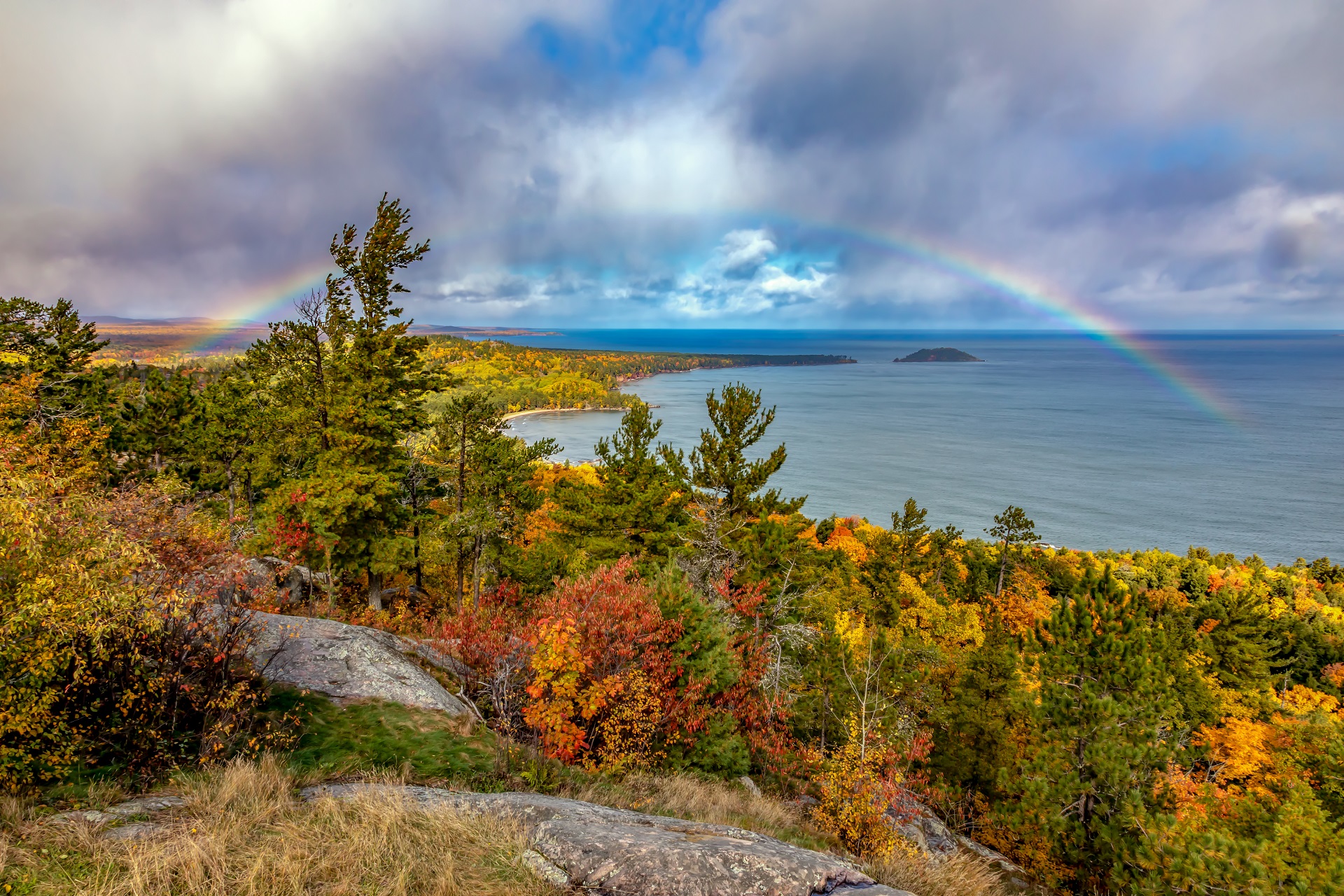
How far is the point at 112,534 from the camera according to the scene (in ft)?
20.0

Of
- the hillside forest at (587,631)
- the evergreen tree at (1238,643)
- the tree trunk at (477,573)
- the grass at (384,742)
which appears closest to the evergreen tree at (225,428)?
the hillside forest at (587,631)

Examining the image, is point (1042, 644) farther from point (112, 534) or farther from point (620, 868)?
point (112, 534)

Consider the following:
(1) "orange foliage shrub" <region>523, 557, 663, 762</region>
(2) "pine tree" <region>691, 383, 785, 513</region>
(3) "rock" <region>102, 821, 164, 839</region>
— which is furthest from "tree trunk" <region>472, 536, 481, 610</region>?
(3) "rock" <region>102, 821, 164, 839</region>

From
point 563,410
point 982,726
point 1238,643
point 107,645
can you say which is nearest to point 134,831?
point 107,645

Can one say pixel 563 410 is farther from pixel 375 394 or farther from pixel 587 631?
pixel 587 631

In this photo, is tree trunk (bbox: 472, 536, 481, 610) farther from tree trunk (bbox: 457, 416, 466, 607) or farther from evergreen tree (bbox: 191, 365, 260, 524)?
evergreen tree (bbox: 191, 365, 260, 524)

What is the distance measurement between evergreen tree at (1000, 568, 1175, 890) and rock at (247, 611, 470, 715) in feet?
45.7

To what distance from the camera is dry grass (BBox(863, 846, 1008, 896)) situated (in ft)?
23.3

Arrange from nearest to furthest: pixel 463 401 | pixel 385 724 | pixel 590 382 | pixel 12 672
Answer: pixel 12 672 < pixel 385 724 < pixel 463 401 < pixel 590 382

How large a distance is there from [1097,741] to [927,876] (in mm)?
8850

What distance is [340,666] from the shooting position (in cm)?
1012

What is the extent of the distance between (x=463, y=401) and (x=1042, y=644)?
21.9 meters

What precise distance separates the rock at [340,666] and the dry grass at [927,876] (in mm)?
7038

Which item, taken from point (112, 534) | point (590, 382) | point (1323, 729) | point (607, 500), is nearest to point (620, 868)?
point (112, 534)
